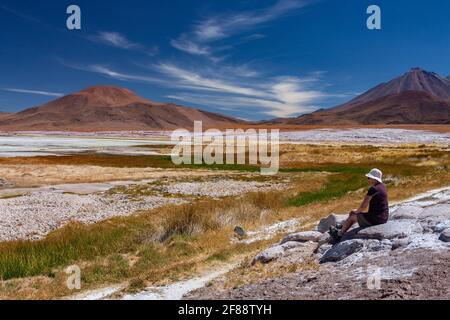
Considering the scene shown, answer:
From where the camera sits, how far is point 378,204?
42.1 ft

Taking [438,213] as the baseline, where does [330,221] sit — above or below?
below

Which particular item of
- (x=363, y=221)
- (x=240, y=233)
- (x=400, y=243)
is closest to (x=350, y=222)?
(x=363, y=221)

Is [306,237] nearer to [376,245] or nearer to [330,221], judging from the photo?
[330,221]

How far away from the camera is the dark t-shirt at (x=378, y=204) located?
41.4ft

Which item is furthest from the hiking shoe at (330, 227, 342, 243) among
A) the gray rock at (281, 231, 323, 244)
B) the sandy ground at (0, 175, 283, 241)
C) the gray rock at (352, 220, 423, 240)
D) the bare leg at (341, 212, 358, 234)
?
the sandy ground at (0, 175, 283, 241)

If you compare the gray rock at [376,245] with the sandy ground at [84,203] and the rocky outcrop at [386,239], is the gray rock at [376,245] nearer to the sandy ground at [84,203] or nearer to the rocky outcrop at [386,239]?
the rocky outcrop at [386,239]

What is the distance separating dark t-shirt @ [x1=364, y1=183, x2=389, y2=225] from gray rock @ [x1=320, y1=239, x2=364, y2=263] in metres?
0.94

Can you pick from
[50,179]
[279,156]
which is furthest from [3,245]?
[279,156]

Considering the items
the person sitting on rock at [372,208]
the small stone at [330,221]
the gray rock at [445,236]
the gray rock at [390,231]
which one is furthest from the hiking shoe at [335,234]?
the gray rock at [445,236]

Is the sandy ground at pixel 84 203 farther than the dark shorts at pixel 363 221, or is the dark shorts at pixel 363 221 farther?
the sandy ground at pixel 84 203

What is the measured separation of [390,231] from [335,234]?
1.64 metres

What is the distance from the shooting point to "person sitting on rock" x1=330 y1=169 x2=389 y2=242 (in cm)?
1255
